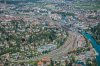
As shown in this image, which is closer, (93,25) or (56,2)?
(93,25)

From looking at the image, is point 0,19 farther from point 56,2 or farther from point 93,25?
Answer: point 56,2

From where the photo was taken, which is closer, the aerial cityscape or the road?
the aerial cityscape

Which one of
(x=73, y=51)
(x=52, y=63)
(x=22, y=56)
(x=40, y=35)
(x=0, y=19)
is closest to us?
(x=52, y=63)

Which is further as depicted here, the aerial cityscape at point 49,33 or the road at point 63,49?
the road at point 63,49

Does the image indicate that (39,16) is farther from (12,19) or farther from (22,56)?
(22,56)

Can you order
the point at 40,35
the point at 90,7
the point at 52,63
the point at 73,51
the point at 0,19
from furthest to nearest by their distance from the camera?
the point at 90,7 → the point at 0,19 → the point at 40,35 → the point at 73,51 → the point at 52,63

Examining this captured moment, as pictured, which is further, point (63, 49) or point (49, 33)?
point (49, 33)

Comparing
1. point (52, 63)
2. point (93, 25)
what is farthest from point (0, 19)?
point (52, 63)
